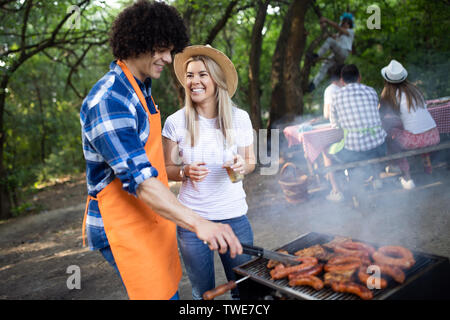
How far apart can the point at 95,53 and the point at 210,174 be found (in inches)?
528

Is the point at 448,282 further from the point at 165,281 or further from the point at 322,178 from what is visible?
the point at 322,178

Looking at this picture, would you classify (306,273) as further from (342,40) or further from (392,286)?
(342,40)

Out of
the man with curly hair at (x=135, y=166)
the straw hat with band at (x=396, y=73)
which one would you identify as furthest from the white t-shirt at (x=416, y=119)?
the man with curly hair at (x=135, y=166)

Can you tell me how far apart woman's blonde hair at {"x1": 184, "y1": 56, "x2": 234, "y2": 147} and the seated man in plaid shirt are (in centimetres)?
315

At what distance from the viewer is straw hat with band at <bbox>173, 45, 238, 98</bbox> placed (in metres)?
2.62

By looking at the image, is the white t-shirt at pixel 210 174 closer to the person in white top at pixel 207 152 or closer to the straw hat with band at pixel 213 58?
the person in white top at pixel 207 152

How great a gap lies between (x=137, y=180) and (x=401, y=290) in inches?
58.0

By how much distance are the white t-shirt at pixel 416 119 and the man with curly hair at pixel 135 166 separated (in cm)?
460

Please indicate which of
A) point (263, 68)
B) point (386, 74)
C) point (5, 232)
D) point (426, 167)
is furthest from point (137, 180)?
point (263, 68)

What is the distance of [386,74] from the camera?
5434mm

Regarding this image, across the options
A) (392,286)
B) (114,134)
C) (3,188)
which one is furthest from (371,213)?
(3,188)

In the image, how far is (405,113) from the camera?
545 cm

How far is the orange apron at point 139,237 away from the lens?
6.27ft

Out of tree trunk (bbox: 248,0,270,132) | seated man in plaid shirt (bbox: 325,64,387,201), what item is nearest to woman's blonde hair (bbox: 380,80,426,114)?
seated man in plaid shirt (bbox: 325,64,387,201)
